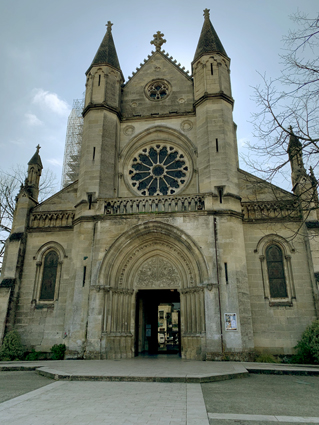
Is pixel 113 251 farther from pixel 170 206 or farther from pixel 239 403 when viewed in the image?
pixel 239 403

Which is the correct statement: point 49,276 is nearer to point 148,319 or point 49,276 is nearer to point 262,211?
point 148,319

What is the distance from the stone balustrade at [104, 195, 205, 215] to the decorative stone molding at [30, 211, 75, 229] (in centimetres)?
256

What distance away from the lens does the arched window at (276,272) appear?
1424cm

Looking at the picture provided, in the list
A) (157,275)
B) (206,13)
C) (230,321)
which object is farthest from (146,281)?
(206,13)

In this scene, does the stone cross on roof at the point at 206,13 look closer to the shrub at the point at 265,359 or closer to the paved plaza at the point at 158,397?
the shrub at the point at 265,359

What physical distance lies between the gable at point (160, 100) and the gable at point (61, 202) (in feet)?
17.4

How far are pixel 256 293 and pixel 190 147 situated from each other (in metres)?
7.94

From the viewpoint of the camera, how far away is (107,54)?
63.0 ft

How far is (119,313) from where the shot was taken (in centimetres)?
1390

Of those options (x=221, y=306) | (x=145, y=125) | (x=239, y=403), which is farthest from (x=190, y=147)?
(x=239, y=403)

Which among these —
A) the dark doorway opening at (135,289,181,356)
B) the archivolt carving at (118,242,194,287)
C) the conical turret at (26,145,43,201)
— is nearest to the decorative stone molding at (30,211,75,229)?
the conical turret at (26,145,43,201)

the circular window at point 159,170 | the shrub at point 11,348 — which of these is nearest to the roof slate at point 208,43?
the circular window at point 159,170

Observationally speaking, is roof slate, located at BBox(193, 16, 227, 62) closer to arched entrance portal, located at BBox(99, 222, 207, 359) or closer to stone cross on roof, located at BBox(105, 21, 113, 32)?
stone cross on roof, located at BBox(105, 21, 113, 32)

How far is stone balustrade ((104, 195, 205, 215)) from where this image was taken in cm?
1454
